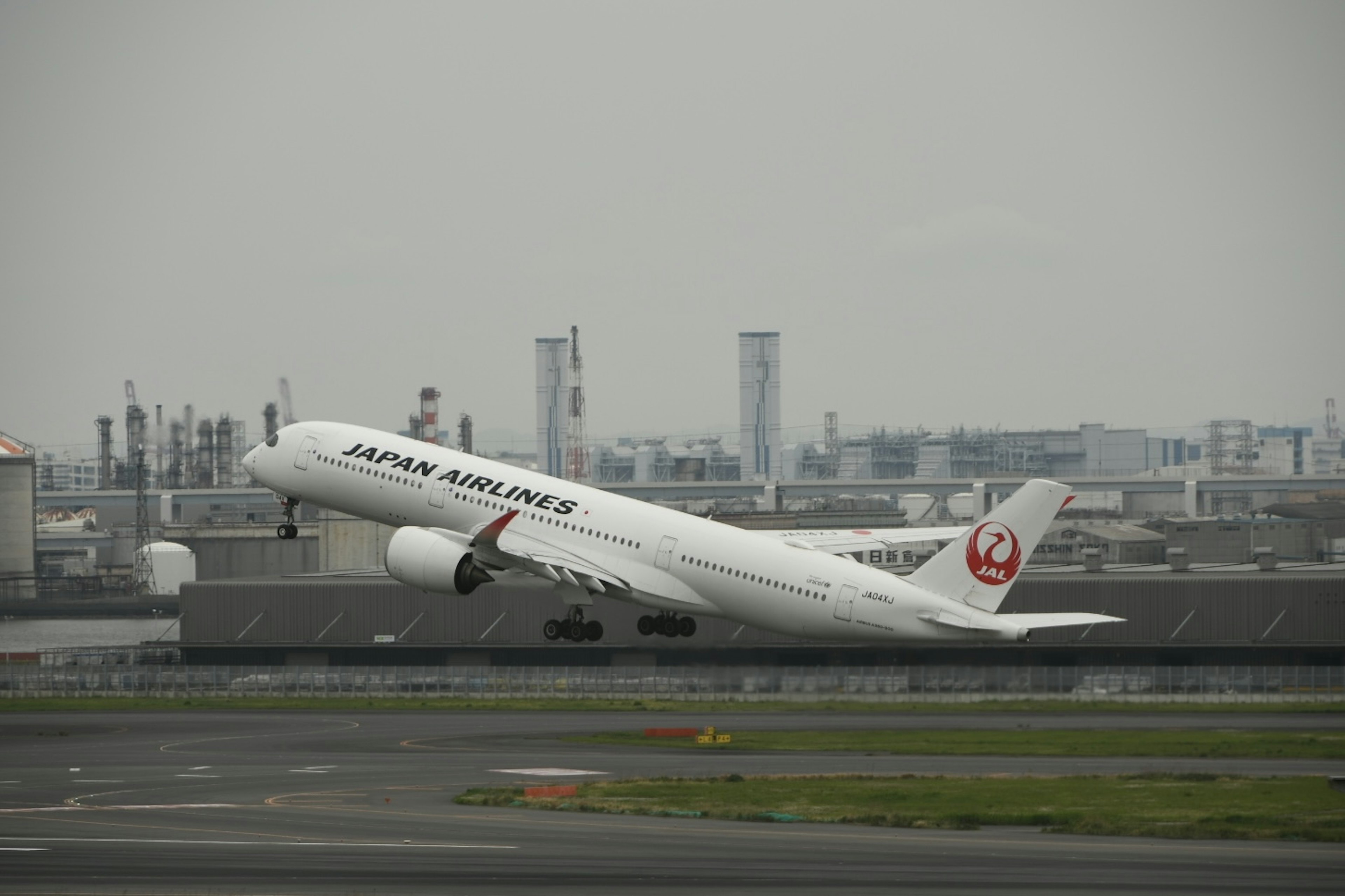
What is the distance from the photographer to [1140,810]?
5134 centimetres

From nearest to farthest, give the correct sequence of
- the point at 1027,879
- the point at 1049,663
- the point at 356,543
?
the point at 1027,879
the point at 1049,663
the point at 356,543

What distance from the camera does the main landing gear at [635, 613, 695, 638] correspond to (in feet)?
237

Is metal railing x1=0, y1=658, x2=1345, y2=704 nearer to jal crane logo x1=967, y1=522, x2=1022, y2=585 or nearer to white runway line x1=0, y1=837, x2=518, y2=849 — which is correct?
jal crane logo x1=967, y1=522, x2=1022, y2=585

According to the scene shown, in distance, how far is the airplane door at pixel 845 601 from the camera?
212ft

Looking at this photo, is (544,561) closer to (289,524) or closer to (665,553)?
(665,553)

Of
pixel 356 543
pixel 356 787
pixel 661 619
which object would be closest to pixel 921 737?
pixel 661 619

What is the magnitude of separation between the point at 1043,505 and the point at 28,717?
51777 mm

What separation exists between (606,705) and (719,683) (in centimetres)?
576

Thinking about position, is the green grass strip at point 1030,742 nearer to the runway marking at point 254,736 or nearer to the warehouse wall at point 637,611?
the runway marking at point 254,736

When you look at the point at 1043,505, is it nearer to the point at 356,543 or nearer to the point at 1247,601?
the point at 1247,601

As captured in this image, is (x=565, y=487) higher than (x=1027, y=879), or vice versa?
(x=565, y=487)

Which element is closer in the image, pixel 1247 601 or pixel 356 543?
pixel 1247 601

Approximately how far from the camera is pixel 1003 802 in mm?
53219

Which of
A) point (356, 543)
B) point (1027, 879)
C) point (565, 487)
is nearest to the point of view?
point (1027, 879)
